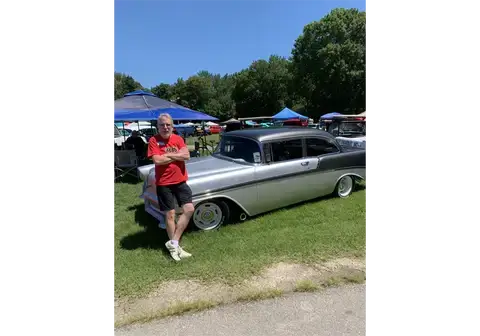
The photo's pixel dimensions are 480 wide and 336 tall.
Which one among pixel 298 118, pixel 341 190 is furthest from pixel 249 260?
pixel 298 118

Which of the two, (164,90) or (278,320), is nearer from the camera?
(278,320)

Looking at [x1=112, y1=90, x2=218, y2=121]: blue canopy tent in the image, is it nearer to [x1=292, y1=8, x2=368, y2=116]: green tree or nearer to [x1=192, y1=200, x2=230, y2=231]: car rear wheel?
[x1=192, y1=200, x2=230, y2=231]: car rear wheel

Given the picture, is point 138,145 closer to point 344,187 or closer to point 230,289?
point 344,187

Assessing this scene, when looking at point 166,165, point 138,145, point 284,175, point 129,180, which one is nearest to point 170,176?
point 166,165

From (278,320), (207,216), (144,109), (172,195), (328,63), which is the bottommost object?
(278,320)

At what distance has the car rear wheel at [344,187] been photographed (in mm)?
6250

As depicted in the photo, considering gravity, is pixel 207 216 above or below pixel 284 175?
below

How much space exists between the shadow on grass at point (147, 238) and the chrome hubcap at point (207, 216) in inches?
8.3

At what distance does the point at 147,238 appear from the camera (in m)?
4.61

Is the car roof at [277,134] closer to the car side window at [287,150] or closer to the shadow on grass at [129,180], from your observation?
the car side window at [287,150]

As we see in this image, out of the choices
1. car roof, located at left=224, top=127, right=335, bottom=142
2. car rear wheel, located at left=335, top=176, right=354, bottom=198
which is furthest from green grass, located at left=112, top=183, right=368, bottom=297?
car roof, located at left=224, top=127, right=335, bottom=142

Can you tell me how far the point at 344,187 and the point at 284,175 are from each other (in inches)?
69.7
